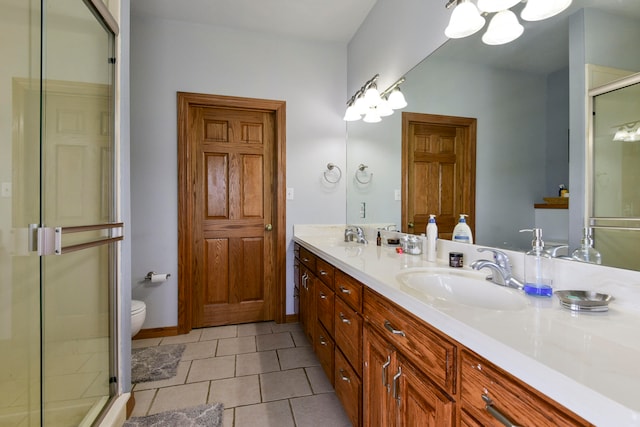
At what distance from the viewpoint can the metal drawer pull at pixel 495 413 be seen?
565mm

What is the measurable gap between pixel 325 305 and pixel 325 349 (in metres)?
0.25

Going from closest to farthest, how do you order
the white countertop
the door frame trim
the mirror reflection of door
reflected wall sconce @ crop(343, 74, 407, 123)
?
1. the white countertop
2. the mirror reflection of door
3. reflected wall sconce @ crop(343, 74, 407, 123)
4. the door frame trim

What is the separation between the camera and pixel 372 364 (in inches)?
45.3

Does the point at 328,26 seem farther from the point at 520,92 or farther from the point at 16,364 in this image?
the point at 16,364

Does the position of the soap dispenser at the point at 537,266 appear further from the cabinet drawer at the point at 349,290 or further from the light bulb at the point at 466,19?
the light bulb at the point at 466,19

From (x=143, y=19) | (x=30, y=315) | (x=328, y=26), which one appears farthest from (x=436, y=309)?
(x=143, y=19)

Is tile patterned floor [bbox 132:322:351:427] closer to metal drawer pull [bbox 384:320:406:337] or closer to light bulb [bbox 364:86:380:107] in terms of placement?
metal drawer pull [bbox 384:320:406:337]

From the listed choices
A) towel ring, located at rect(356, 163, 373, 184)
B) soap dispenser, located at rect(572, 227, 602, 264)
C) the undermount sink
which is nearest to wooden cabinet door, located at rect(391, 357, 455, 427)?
the undermount sink

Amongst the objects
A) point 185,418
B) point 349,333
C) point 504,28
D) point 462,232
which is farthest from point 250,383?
point 504,28

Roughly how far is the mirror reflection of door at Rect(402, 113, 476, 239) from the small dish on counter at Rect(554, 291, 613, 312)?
23.7 inches

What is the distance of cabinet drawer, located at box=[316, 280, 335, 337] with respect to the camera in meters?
1.66

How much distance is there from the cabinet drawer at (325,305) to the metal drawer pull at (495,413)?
40.6 inches

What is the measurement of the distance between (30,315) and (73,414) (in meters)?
0.53

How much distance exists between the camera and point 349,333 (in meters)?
1.39
